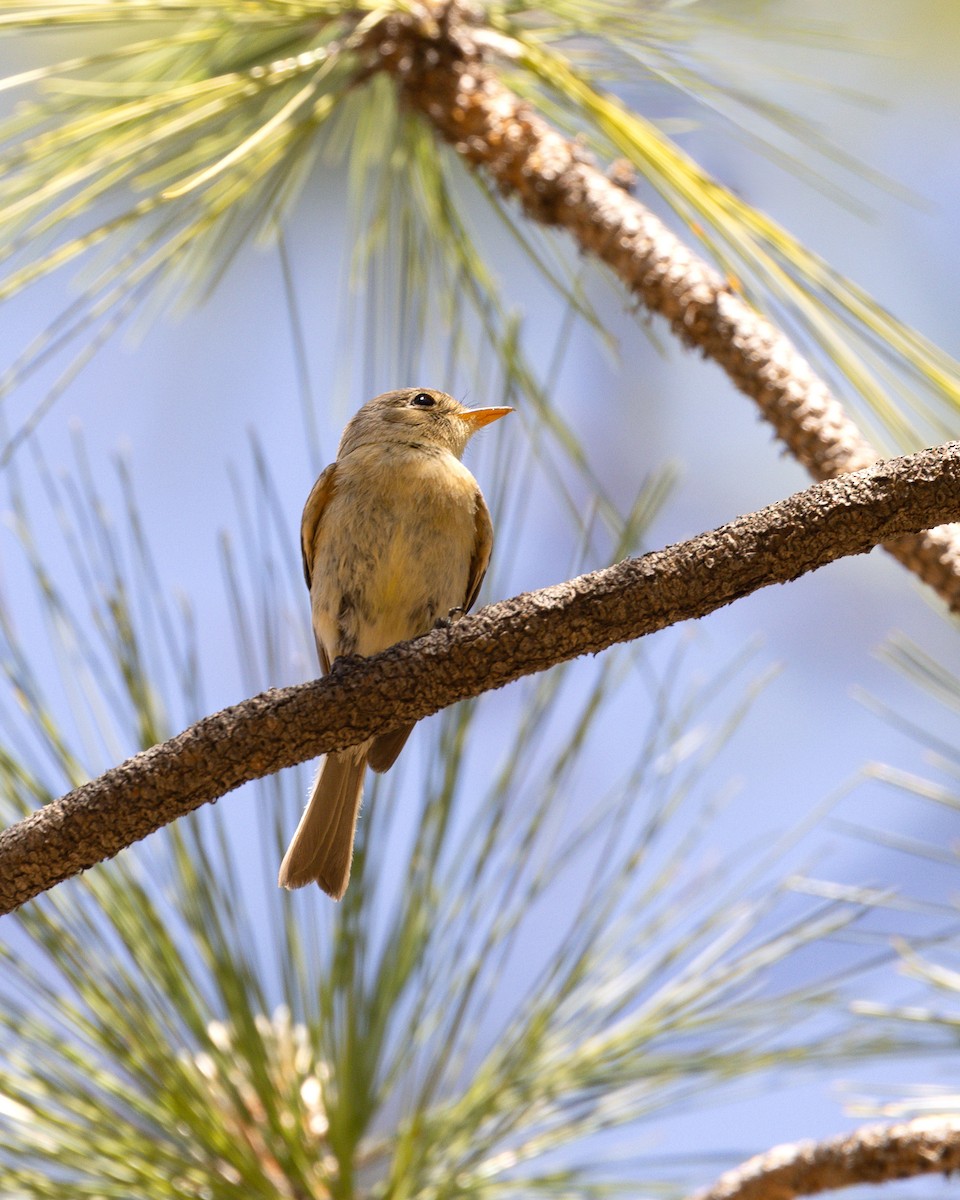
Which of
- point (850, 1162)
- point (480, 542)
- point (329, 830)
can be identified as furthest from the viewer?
point (480, 542)

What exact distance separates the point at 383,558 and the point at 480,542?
272 mm

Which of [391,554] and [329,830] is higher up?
[391,554]

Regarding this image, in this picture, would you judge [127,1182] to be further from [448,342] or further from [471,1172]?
[448,342]

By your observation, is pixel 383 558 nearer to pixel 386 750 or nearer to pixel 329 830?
pixel 386 750

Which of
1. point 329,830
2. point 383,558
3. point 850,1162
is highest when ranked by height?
point 383,558

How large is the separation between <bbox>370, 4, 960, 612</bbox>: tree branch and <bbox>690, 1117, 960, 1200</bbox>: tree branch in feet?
2.50

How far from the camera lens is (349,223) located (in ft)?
11.0

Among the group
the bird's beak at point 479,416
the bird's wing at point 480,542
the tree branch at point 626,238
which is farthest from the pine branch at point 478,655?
the bird's beak at point 479,416

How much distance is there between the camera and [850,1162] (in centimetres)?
197

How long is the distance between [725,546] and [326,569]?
1.47 meters

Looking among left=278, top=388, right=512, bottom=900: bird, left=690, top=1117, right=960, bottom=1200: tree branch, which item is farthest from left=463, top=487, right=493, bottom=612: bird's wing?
left=690, top=1117, right=960, bottom=1200: tree branch

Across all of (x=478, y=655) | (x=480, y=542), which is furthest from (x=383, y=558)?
(x=478, y=655)

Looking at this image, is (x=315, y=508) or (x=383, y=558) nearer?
(x=383, y=558)

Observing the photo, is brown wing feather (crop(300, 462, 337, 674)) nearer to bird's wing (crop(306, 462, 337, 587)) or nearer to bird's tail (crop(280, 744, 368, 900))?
bird's wing (crop(306, 462, 337, 587))
